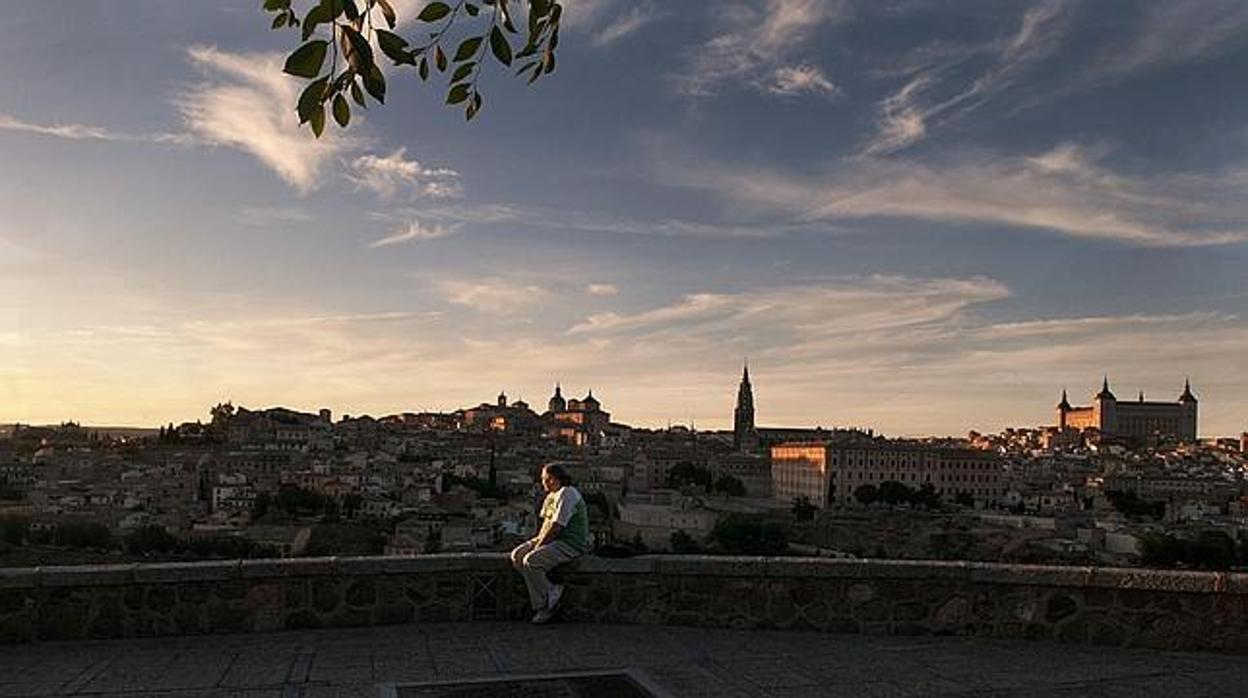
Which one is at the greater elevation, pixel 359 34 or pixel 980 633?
pixel 359 34

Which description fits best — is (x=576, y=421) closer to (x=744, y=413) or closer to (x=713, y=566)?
(x=744, y=413)

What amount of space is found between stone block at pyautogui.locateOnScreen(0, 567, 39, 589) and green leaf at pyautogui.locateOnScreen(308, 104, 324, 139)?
4.91 meters

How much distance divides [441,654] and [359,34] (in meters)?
4.29

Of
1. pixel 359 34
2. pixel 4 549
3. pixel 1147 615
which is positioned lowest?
pixel 4 549

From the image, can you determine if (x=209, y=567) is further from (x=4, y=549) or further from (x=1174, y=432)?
(x=1174, y=432)

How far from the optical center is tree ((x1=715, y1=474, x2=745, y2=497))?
10975cm

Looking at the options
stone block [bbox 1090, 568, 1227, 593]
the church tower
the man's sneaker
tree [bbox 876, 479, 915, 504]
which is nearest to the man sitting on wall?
the man's sneaker

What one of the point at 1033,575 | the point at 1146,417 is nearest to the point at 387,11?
the point at 1033,575

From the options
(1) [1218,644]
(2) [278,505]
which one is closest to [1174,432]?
(2) [278,505]

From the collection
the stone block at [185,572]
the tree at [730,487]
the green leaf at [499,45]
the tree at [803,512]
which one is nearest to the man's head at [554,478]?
the stone block at [185,572]

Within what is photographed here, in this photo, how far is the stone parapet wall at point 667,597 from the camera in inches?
241

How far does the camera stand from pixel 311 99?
2.04 metres

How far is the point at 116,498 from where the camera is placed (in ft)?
219

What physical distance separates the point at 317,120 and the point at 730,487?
10917 centimetres
